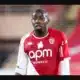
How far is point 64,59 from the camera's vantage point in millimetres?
3963

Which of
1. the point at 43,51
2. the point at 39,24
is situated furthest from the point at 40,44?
the point at 39,24

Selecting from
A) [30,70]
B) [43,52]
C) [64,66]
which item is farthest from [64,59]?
[30,70]

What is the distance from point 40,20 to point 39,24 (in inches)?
1.7

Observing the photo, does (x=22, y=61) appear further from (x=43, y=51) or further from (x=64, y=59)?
(x=64, y=59)

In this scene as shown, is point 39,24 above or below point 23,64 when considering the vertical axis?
above

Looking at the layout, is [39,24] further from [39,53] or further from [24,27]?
[39,53]

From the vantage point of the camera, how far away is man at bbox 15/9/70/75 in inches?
155

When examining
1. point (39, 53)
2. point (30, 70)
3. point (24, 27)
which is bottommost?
point (30, 70)

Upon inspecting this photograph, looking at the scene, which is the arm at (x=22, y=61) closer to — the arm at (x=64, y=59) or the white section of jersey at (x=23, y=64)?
the white section of jersey at (x=23, y=64)

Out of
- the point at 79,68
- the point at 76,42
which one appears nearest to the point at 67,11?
the point at 76,42

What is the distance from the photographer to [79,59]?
13.1 feet

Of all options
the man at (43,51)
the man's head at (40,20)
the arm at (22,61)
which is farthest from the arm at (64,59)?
the arm at (22,61)
